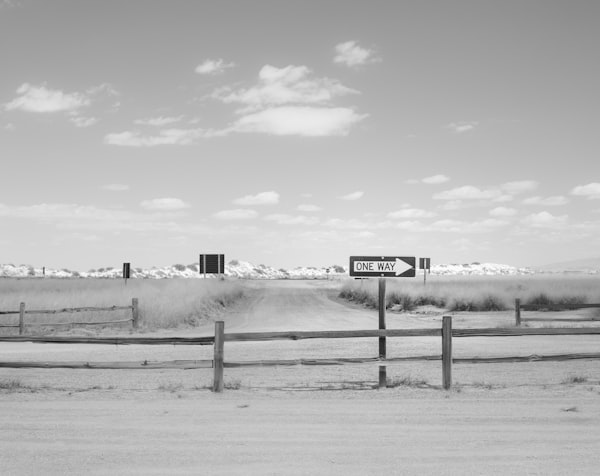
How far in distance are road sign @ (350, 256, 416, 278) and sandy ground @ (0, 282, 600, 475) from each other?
6.95ft

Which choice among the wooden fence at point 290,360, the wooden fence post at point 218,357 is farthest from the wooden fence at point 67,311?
the wooden fence post at point 218,357

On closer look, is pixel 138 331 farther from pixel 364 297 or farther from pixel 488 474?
pixel 364 297

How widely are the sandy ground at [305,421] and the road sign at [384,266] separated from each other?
83.3 inches

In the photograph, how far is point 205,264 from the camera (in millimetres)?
46062

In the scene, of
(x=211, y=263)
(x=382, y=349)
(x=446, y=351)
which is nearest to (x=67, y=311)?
(x=382, y=349)

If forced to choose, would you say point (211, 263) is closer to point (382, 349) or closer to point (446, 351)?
point (382, 349)

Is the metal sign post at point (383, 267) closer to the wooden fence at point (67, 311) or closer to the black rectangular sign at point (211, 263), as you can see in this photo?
the wooden fence at point (67, 311)

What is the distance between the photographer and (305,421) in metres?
8.88

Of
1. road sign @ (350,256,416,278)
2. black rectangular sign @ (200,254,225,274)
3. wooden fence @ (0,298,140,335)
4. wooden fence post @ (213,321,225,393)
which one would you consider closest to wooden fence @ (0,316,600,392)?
wooden fence post @ (213,321,225,393)

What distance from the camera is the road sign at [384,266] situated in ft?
39.4

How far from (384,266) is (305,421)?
13.3ft

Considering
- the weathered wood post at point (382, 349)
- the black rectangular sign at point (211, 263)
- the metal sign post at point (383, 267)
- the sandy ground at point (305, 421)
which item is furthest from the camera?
the black rectangular sign at point (211, 263)

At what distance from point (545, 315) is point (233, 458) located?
26.1 m

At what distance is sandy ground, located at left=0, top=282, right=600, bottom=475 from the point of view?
6949mm
